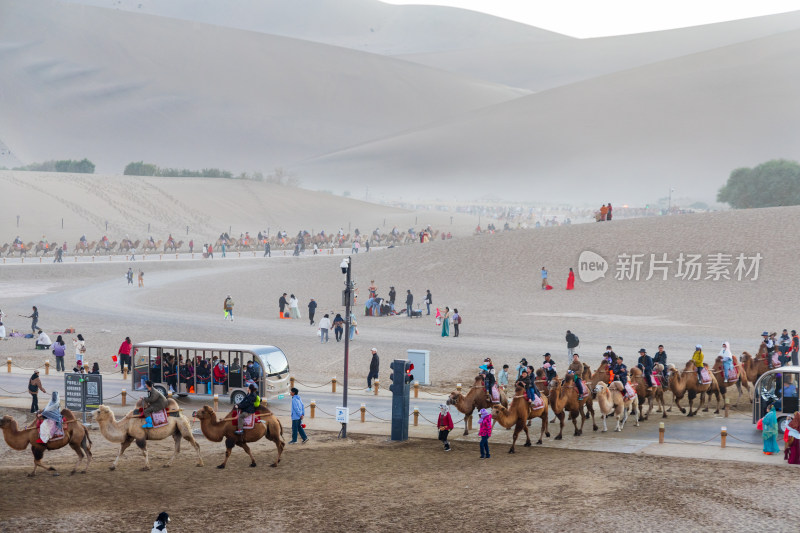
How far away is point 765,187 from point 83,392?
256 ft

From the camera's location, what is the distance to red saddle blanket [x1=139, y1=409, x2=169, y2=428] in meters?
19.5

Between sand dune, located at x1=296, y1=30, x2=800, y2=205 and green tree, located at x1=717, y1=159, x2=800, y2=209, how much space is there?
5734 cm

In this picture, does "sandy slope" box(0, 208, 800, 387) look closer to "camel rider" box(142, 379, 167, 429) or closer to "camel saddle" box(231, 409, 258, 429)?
"camel saddle" box(231, 409, 258, 429)

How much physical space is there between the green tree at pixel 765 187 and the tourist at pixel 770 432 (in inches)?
2822

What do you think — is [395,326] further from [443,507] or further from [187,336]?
[443,507]

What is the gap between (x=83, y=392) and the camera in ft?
82.9

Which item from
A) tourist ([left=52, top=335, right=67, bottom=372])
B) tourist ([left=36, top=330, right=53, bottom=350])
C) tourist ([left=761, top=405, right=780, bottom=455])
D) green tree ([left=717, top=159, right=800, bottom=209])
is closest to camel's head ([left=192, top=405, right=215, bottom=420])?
tourist ([left=761, top=405, right=780, bottom=455])

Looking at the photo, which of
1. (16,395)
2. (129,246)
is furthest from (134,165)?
(16,395)

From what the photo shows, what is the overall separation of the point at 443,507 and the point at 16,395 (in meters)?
18.7

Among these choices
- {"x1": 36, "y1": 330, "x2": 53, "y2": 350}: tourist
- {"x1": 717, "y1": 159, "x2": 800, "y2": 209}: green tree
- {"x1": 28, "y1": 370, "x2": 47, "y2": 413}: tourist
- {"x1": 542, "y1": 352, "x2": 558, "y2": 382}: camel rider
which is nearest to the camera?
{"x1": 542, "y1": 352, "x2": 558, "y2": 382}: camel rider

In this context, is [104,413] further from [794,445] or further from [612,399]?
[794,445]

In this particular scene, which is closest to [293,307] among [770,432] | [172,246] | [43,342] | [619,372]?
[43,342]

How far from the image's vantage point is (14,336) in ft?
138

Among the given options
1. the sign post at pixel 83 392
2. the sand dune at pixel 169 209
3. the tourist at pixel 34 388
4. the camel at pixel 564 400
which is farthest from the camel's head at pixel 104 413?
the sand dune at pixel 169 209
